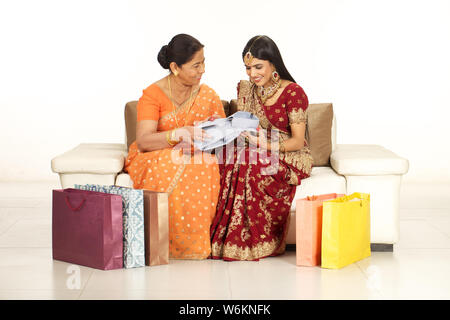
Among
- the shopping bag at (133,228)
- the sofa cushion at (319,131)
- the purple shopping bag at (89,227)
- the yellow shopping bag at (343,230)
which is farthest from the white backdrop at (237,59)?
the shopping bag at (133,228)

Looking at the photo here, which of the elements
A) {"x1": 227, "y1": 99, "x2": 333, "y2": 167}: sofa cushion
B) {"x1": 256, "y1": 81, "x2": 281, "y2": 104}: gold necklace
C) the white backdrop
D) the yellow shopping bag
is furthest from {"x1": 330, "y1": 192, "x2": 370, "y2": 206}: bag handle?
the white backdrop

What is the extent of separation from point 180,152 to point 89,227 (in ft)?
2.15

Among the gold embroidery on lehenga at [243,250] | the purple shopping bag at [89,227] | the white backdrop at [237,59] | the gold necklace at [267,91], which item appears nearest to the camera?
the purple shopping bag at [89,227]

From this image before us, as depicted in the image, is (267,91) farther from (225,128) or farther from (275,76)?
(225,128)

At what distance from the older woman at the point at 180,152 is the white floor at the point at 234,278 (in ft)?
0.61

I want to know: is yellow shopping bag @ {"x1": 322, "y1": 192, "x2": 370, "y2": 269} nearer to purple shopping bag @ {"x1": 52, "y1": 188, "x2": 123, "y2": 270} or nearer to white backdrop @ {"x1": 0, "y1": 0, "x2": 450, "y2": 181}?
purple shopping bag @ {"x1": 52, "y1": 188, "x2": 123, "y2": 270}

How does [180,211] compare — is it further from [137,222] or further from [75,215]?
[75,215]

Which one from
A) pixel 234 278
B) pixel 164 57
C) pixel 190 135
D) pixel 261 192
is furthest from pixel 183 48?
pixel 234 278

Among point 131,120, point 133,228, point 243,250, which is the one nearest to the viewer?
point 133,228

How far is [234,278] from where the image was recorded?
10.6 feet

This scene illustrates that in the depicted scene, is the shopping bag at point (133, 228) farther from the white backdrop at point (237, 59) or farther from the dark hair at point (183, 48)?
the white backdrop at point (237, 59)

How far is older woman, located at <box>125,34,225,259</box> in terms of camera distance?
11.8 ft

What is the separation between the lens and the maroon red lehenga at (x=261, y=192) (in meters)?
3.58
